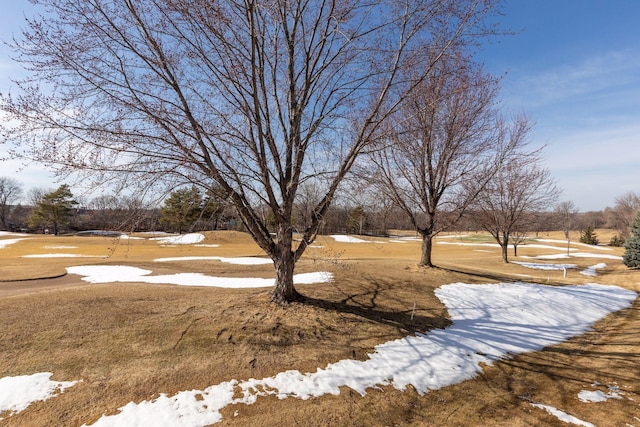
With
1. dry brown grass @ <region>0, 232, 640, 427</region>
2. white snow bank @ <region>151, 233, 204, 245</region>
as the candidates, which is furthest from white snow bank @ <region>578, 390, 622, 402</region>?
white snow bank @ <region>151, 233, 204, 245</region>

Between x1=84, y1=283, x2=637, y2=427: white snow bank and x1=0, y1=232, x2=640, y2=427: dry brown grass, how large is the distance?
0.19 meters

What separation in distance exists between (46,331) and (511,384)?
858cm

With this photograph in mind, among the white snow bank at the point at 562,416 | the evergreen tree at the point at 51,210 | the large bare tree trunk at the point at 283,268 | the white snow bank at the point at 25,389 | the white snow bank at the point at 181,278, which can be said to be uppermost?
the evergreen tree at the point at 51,210

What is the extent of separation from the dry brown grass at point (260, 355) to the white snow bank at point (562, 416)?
163 millimetres

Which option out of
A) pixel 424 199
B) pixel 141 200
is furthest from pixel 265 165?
pixel 424 199

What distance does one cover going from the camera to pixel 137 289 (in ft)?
27.4

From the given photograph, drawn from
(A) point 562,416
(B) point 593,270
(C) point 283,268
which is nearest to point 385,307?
(C) point 283,268

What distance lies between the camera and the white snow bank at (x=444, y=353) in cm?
404

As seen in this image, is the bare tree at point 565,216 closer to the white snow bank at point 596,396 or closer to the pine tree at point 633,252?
the pine tree at point 633,252

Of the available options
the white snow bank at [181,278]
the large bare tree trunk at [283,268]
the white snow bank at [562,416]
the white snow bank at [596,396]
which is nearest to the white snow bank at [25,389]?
the large bare tree trunk at [283,268]

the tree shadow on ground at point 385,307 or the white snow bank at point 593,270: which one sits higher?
the tree shadow on ground at point 385,307

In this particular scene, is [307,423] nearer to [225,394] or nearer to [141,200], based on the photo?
[225,394]

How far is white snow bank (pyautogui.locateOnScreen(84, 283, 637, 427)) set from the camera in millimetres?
4035

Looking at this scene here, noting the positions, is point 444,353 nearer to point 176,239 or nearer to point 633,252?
point 176,239
